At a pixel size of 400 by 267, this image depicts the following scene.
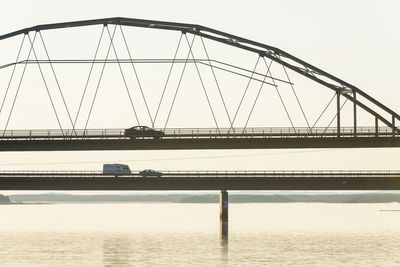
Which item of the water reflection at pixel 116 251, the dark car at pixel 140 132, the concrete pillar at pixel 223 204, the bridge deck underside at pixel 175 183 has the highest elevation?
the dark car at pixel 140 132

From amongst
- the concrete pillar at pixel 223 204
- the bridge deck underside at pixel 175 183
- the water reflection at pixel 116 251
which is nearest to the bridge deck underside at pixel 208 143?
the bridge deck underside at pixel 175 183

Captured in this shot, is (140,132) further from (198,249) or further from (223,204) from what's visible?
(198,249)

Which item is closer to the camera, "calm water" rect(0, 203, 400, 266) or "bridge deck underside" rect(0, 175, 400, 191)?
"calm water" rect(0, 203, 400, 266)

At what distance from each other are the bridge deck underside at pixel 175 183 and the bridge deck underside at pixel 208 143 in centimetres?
489

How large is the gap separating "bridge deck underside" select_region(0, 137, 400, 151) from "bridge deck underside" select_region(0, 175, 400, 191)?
489 centimetres

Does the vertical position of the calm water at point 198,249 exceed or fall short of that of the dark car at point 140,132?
it falls short

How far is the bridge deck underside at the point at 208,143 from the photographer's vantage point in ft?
423

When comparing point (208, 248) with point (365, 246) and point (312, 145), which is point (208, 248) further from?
point (312, 145)

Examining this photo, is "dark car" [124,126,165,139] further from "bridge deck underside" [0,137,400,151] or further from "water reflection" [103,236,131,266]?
"water reflection" [103,236,131,266]

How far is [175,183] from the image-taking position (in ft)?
440

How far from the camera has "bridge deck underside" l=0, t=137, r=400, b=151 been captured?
128875 mm

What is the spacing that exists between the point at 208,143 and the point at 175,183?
8808 mm

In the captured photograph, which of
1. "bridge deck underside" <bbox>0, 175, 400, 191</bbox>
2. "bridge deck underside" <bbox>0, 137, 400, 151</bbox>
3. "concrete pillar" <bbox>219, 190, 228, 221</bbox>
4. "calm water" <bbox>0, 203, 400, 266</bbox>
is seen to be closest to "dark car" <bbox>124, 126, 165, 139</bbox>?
"bridge deck underside" <bbox>0, 137, 400, 151</bbox>

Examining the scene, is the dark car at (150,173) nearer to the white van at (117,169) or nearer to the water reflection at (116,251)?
the white van at (117,169)
